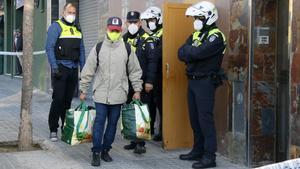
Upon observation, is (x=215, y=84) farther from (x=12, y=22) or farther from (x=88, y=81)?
(x=12, y=22)

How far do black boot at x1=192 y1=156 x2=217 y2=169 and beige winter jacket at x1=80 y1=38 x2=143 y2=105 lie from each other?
46.4 inches

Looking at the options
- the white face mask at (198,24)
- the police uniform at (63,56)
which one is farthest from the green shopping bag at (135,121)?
the police uniform at (63,56)

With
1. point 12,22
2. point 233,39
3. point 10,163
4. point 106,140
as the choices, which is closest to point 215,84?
point 233,39

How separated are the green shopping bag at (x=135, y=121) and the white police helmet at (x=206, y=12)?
129 cm

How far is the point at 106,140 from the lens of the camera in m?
6.63

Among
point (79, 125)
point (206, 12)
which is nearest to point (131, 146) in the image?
point (79, 125)

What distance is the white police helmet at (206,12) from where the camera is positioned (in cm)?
633

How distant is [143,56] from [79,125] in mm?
→ 1506

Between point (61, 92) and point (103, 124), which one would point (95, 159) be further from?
point (61, 92)

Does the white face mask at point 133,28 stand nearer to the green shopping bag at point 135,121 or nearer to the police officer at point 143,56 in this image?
the police officer at point 143,56

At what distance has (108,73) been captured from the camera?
6.39 m

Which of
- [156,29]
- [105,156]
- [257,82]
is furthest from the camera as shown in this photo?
[156,29]

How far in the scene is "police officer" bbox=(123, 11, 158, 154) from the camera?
7154 millimetres

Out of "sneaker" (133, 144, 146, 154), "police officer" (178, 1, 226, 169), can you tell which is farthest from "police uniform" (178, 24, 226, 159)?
"sneaker" (133, 144, 146, 154)
